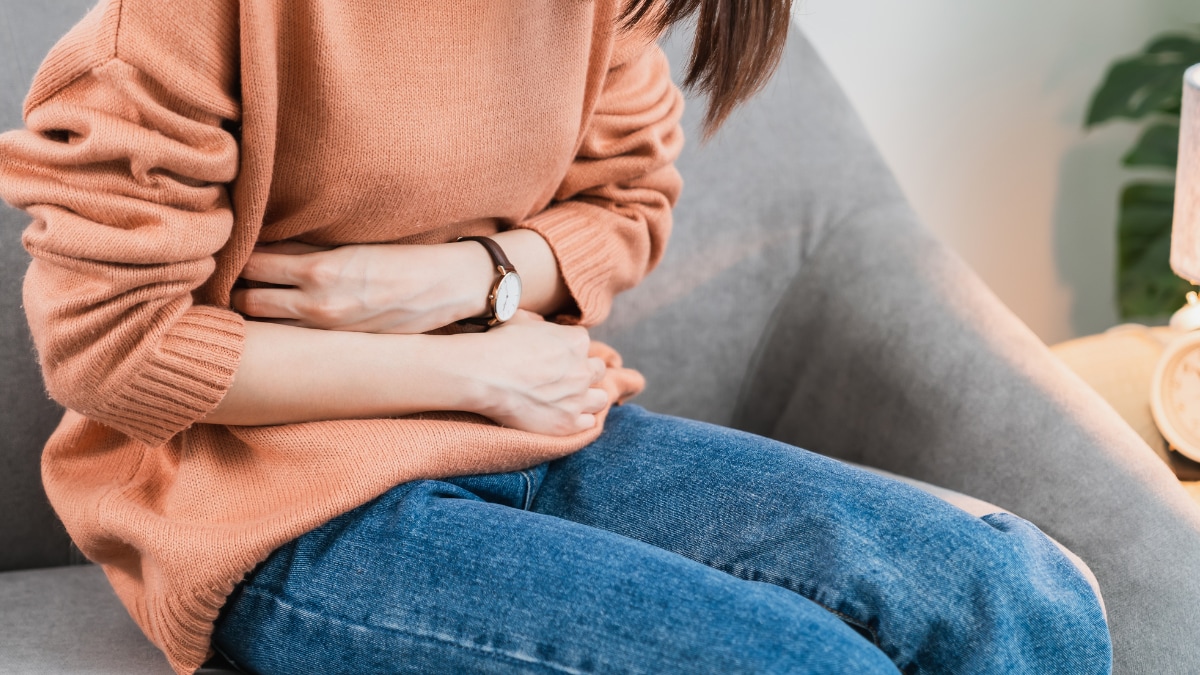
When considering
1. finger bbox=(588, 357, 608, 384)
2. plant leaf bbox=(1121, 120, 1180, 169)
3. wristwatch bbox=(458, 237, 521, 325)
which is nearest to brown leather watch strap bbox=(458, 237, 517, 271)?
wristwatch bbox=(458, 237, 521, 325)

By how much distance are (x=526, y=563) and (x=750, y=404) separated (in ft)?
2.54

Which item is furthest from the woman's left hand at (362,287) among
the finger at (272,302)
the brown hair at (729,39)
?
the brown hair at (729,39)

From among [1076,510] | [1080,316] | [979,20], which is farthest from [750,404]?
[1080,316]

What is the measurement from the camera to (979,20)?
182 cm

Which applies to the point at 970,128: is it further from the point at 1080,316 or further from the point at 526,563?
the point at 526,563

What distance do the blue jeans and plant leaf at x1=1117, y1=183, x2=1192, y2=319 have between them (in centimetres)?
123

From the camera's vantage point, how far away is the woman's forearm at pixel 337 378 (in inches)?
27.5

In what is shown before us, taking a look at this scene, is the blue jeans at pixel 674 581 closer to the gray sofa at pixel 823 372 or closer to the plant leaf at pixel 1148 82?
the gray sofa at pixel 823 372

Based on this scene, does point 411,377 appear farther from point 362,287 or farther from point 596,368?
point 596,368

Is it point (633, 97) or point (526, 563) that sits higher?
point (633, 97)

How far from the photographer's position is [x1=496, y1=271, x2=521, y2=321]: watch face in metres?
0.83

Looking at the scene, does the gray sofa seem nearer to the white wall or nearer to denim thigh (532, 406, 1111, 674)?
denim thigh (532, 406, 1111, 674)

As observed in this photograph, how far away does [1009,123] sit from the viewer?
191 cm

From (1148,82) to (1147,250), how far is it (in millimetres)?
289
